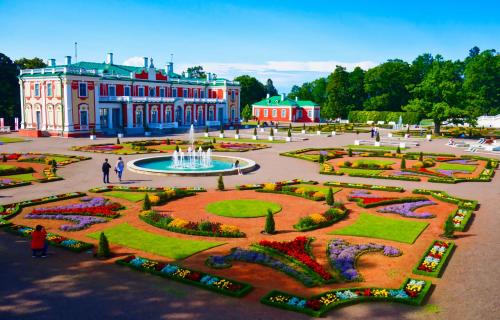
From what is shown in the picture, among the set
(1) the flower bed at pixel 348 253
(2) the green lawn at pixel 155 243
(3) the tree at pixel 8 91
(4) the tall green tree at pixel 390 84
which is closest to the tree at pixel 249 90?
(4) the tall green tree at pixel 390 84

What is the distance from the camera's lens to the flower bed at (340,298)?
11.7 meters

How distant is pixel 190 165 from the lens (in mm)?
37281

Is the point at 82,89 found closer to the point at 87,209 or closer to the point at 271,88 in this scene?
the point at 87,209

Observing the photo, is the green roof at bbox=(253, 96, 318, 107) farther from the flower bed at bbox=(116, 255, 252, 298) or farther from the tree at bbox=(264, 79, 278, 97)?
the flower bed at bbox=(116, 255, 252, 298)

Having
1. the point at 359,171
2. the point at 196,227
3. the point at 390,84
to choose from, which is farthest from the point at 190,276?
the point at 390,84

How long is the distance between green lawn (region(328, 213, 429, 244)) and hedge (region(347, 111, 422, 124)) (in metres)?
76.9

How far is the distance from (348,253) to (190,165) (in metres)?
23.4

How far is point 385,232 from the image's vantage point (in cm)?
1869

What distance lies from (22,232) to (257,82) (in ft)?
358

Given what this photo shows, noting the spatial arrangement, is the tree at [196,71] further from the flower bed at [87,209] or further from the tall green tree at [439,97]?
the flower bed at [87,209]

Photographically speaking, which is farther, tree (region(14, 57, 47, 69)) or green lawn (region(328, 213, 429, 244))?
tree (region(14, 57, 47, 69))

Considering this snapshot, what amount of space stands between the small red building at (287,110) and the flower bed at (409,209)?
286 ft

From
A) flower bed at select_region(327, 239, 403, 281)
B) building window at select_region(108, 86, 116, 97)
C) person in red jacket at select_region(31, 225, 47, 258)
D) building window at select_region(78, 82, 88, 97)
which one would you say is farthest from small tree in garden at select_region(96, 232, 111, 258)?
building window at select_region(108, 86, 116, 97)

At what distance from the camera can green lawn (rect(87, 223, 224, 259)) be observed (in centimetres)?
1617
